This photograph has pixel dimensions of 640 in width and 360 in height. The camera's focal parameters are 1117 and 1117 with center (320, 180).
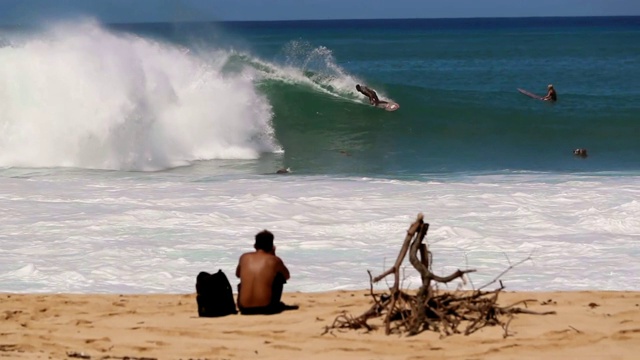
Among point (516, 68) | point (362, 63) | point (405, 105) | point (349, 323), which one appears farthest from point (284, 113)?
point (362, 63)

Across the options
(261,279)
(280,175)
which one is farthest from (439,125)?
(261,279)

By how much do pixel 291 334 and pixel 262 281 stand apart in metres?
0.75

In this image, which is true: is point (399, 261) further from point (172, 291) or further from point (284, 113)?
point (284, 113)

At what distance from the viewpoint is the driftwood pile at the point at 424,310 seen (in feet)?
21.9

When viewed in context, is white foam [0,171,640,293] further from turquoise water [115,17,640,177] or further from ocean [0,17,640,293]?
turquoise water [115,17,640,177]

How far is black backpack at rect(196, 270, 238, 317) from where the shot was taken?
292 inches

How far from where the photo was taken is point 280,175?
16312mm

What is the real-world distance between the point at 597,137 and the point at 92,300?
17.4m

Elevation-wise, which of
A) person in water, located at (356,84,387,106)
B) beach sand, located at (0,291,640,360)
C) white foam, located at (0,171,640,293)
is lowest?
beach sand, located at (0,291,640,360)

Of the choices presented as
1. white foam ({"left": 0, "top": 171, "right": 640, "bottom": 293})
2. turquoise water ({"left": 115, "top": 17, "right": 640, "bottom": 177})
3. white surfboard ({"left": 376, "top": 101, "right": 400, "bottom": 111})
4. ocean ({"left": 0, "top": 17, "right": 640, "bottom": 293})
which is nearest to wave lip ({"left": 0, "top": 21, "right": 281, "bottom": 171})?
ocean ({"left": 0, "top": 17, "right": 640, "bottom": 293})

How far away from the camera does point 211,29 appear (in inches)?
1164

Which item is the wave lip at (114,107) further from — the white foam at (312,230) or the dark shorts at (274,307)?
the dark shorts at (274,307)

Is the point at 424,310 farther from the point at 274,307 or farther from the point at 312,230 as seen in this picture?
the point at 312,230

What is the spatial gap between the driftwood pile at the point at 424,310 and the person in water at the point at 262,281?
0.66m
